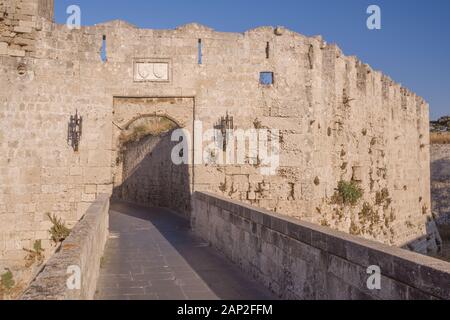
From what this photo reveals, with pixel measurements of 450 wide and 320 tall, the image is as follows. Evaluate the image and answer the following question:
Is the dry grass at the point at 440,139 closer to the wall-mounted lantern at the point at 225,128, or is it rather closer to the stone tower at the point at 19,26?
the wall-mounted lantern at the point at 225,128

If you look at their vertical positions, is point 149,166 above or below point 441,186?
above

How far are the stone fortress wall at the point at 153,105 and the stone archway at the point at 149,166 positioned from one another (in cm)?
12

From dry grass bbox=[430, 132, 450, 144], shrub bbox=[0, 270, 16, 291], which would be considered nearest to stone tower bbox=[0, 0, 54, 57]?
shrub bbox=[0, 270, 16, 291]

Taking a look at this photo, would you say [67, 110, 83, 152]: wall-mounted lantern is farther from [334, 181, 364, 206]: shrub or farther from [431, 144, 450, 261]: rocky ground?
[431, 144, 450, 261]: rocky ground

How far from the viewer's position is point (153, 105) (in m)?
11.1

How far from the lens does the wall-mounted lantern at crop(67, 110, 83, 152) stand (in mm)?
10469

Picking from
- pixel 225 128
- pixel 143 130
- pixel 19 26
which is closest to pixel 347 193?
pixel 225 128

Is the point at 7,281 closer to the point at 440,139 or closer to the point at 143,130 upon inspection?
the point at 143,130

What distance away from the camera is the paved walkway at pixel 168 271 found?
5.34 metres

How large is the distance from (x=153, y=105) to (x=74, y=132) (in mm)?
2107

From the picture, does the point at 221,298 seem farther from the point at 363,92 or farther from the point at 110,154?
the point at 363,92

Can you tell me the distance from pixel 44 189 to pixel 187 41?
5261mm

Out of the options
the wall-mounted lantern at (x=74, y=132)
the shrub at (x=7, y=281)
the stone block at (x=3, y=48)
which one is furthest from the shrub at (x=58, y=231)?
the stone block at (x=3, y=48)
